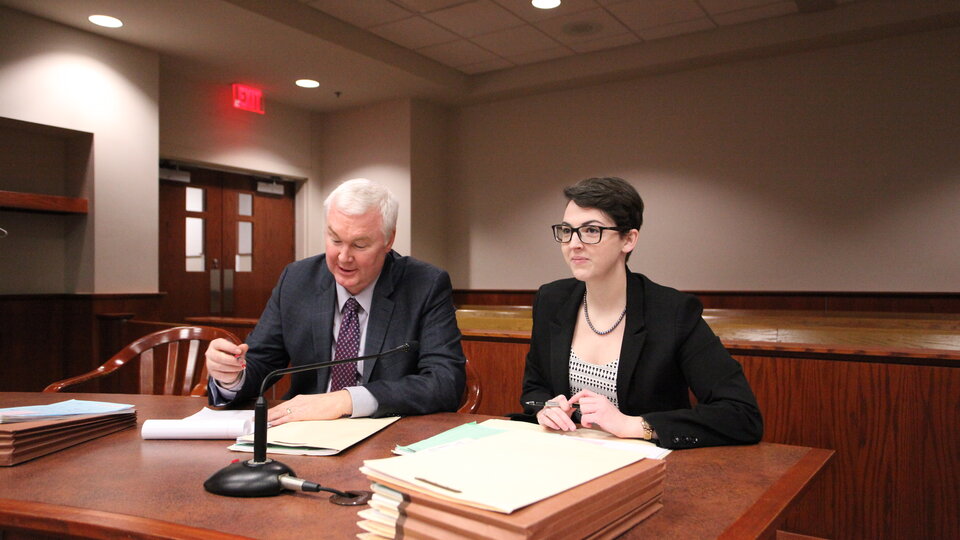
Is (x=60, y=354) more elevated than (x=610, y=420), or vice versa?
(x=610, y=420)

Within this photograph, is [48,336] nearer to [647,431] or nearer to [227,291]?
[227,291]

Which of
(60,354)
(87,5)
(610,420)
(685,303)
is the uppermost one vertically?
(87,5)

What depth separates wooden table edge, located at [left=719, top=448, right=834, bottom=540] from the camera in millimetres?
856

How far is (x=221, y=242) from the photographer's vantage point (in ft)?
20.2

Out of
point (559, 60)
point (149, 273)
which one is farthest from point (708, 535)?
point (559, 60)

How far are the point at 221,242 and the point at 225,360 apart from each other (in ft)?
16.3

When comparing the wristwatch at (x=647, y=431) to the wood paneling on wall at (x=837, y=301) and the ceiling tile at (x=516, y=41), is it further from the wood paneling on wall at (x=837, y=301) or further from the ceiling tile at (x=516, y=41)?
the wood paneling on wall at (x=837, y=301)

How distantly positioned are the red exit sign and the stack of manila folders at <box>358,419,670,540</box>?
5.61 meters

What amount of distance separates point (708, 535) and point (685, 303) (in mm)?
826

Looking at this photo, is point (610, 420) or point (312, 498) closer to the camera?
point (312, 498)

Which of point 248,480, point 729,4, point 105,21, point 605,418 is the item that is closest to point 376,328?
point 605,418

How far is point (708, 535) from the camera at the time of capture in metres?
0.84

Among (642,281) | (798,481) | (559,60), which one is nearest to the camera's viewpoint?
(798,481)

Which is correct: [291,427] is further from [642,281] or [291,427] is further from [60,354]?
[60,354]
